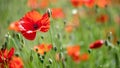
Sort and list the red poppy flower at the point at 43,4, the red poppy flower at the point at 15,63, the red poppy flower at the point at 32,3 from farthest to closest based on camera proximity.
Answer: the red poppy flower at the point at 43,4 → the red poppy flower at the point at 32,3 → the red poppy flower at the point at 15,63

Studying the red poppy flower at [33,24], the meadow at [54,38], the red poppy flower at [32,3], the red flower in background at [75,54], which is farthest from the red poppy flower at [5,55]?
the red poppy flower at [32,3]

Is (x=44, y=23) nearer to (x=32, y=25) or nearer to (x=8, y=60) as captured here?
(x=32, y=25)

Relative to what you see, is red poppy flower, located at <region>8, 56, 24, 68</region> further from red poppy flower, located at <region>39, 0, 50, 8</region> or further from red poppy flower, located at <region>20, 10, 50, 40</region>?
red poppy flower, located at <region>39, 0, 50, 8</region>

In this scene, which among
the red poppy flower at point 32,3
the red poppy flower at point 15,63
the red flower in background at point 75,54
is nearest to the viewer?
the red poppy flower at point 15,63

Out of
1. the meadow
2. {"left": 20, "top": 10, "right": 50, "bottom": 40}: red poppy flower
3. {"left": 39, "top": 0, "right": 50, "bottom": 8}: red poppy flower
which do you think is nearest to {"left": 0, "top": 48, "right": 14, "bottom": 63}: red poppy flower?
the meadow

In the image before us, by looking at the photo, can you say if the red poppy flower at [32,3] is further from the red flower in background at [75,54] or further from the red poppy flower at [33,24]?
the red poppy flower at [33,24]

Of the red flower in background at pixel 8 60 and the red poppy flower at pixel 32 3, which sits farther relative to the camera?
the red poppy flower at pixel 32 3

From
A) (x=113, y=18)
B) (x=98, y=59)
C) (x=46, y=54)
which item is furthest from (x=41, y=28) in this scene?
(x=113, y=18)
